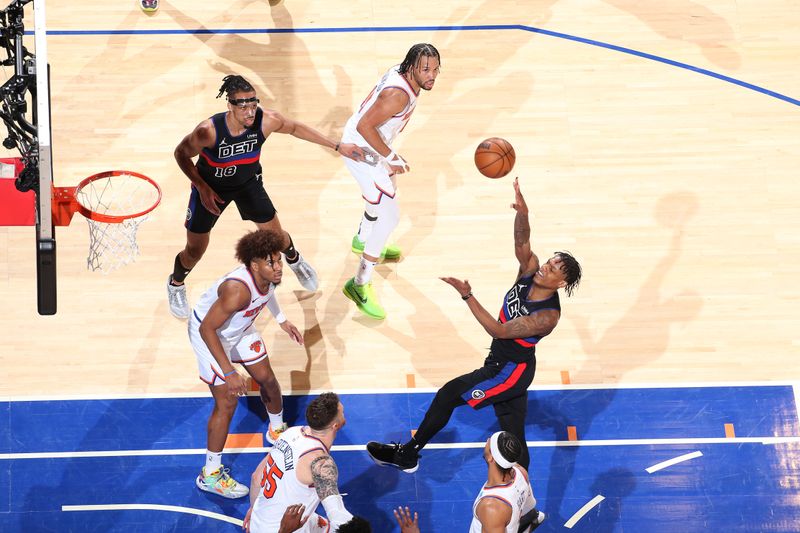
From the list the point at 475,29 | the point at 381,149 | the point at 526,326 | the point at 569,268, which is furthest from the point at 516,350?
the point at 475,29

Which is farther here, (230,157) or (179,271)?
(179,271)

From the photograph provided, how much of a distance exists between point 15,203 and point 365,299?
2945 mm

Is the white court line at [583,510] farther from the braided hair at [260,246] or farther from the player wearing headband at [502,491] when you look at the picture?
the braided hair at [260,246]

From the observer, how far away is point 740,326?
28.8 feet

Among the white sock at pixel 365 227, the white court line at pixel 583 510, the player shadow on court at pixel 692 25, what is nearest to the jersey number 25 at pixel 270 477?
the white court line at pixel 583 510

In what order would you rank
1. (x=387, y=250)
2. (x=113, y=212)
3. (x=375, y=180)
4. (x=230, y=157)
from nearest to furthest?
(x=230, y=157) < (x=375, y=180) < (x=113, y=212) < (x=387, y=250)

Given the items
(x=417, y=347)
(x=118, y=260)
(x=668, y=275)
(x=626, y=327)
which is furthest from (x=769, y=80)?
(x=118, y=260)

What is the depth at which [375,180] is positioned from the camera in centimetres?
824

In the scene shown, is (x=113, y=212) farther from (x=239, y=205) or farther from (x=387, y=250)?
(x=387, y=250)

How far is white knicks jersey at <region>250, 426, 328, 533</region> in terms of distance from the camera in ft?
A: 21.0

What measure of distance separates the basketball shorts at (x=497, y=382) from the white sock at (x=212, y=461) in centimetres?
188

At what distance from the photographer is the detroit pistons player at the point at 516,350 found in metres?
7.18

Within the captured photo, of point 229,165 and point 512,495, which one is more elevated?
point 229,165

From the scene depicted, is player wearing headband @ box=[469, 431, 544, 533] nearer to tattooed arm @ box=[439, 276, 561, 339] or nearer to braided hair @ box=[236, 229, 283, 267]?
tattooed arm @ box=[439, 276, 561, 339]
